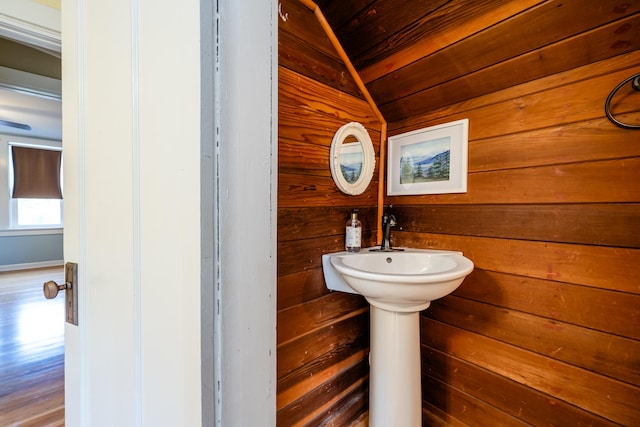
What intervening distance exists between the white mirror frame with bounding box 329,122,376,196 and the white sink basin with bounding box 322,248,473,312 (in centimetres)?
32

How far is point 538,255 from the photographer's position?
3.44 feet

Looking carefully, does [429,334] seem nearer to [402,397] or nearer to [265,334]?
[402,397]

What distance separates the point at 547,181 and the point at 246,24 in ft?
3.78

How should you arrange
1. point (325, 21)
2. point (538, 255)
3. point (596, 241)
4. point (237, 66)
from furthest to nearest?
point (325, 21)
point (538, 255)
point (596, 241)
point (237, 66)

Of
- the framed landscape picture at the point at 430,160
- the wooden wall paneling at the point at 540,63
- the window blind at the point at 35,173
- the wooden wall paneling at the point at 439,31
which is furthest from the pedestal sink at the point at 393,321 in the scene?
the window blind at the point at 35,173

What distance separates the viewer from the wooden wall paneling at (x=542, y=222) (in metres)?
0.89

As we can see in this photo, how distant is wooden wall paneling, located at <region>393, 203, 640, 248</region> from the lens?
893 mm

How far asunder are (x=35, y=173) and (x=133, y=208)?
249 inches

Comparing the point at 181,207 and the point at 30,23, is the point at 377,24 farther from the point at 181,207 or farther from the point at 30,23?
the point at 30,23

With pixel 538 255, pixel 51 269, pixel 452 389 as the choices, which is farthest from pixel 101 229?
pixel 51 269

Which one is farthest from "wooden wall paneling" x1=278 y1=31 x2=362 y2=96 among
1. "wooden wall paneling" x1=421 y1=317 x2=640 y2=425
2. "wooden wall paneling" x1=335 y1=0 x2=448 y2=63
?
"wooden wall paneling" x1=421 y1=317 x2=640 y2=425

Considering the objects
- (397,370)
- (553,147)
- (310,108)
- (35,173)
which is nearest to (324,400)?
(397,370)

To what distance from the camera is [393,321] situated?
1.09 m

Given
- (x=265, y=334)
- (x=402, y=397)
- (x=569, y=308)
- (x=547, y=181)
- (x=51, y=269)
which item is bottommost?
(x=51, y=269)
